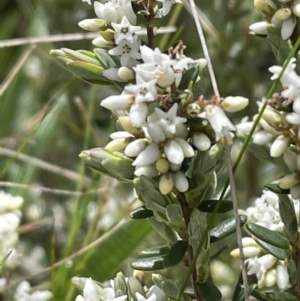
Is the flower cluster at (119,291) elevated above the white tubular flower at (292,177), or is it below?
below

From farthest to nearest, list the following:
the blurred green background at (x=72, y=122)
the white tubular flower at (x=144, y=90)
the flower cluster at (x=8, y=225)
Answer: the blurred green background at (x=72, y=122), the flower cluster at (x=8, y=225), the white tubular flower at (x=144, y=90)

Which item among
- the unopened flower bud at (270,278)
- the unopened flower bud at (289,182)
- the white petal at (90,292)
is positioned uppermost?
the unopened flower bud at (289,182)

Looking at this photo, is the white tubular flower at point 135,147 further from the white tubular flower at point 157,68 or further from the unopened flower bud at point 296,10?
the unopened flower bud at point 296,10

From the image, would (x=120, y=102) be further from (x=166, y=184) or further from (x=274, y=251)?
(x=274, y=251)

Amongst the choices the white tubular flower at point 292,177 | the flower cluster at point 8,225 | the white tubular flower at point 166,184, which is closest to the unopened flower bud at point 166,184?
the white tubular flower at point 166,184

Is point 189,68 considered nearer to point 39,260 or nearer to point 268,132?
point 268,132

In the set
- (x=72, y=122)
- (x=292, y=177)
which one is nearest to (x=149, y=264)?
(x=292, y=177)

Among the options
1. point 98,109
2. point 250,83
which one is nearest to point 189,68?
point 250,83
